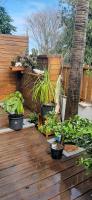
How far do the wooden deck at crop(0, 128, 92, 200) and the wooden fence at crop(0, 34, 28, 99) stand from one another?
3.21m

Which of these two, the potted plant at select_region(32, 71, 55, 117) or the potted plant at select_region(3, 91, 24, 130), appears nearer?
the potted plant at select_region(3, 91, 24, 130)

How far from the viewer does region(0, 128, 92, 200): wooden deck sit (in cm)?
290

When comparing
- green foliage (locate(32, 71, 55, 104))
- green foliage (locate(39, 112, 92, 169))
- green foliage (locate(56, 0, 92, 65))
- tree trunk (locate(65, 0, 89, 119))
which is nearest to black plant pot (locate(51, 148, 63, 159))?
tree trunk (locate(65, 0, 89, 119))

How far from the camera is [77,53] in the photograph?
3.85 meters

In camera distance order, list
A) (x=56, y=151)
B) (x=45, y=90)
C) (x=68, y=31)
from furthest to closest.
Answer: (x=68, y=31), (x=45, y=90), (x=56, y=151)

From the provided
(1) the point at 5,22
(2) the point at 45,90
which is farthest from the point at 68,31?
(2) the point at 45,90

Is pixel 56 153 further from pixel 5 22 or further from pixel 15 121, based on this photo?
pixel 5 22

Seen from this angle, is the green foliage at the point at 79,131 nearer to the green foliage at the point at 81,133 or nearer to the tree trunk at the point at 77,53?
the green foliage at the point at 81,133

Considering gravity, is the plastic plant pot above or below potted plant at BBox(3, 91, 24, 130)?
below

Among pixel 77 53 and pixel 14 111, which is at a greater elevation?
pixel 77 53

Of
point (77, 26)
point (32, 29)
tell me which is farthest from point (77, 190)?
point (32, 29)

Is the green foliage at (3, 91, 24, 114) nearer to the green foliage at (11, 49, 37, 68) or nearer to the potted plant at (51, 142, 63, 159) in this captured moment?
the potted plant at (51, 142, 63, 159)

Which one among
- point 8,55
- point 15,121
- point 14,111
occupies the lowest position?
point 15,121

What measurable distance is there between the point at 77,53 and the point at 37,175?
1.93 metres
